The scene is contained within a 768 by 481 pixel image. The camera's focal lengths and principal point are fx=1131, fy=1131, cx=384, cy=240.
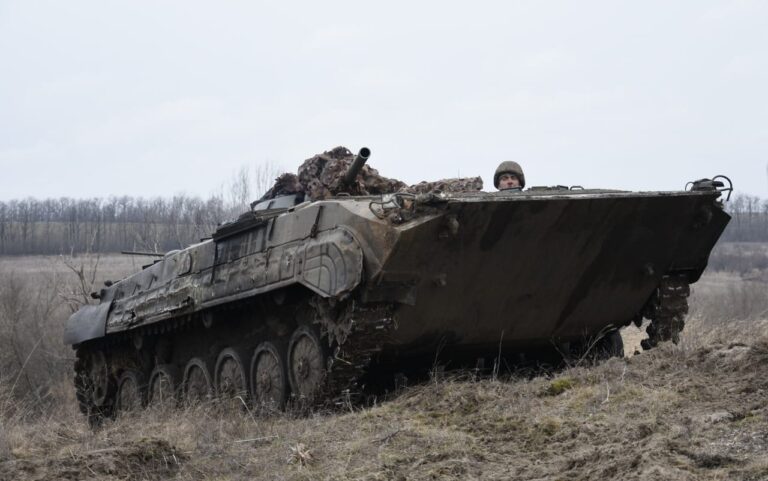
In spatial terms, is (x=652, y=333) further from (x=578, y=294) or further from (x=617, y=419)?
(x=617, y=419)

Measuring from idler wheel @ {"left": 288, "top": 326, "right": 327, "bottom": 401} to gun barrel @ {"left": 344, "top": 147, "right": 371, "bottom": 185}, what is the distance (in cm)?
145

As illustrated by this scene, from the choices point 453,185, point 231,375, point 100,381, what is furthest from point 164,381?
point 453,185

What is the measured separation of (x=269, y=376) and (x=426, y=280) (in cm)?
231

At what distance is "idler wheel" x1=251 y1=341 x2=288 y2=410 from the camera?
9.93m

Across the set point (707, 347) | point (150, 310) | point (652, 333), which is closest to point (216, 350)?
point (150, 310)

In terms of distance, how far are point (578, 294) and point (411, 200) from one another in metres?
2.14

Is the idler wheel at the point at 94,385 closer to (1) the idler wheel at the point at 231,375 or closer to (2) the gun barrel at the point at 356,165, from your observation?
(1) the idler wheel at the point at 231,375

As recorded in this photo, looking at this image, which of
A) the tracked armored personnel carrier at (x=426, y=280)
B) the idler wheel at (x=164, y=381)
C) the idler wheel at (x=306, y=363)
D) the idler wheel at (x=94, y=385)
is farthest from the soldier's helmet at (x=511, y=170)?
the idler wheel at (x=94, y=385)

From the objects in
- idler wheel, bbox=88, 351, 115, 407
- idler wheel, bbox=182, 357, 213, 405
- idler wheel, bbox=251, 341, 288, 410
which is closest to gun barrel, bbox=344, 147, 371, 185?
idler wheel, bbox=251, 341, 288, 410

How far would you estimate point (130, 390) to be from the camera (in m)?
14.0

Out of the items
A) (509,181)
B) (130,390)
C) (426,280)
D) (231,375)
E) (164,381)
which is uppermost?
(509,181)

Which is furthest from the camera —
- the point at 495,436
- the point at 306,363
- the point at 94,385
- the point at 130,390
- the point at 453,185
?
the point at 94,385

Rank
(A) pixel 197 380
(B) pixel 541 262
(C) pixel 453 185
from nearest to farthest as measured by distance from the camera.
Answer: (B) pixel 541 262, (C) pixel 453 185, (A) pixel 197 380

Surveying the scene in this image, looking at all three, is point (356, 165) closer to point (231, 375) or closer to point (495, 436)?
point (231, 375)
